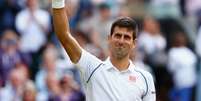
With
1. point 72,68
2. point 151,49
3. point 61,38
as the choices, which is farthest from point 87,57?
point 151,49

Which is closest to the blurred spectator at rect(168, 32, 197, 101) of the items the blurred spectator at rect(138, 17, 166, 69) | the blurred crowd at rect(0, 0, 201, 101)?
the blurred crowd at rect(0, 0, 201, 101)

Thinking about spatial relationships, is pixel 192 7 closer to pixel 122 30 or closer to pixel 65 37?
pixel 122 30

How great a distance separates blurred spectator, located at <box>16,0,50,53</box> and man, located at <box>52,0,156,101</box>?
23.0ft

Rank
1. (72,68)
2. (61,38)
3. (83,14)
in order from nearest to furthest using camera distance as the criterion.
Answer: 1. (61,38)
2. (72,68)
3. (83,14)

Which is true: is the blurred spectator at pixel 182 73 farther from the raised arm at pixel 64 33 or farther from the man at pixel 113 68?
the raised arm at pixel 64 33

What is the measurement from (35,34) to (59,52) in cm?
58

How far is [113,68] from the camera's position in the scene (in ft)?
22.2

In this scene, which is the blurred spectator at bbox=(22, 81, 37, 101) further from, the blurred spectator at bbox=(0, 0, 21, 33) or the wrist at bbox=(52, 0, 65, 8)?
the wrist at bbox=(52, 0, 65, 8)

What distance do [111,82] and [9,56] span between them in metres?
6.67

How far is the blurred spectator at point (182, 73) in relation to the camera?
45.5 feet

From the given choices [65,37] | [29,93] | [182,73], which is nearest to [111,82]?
[65,37]

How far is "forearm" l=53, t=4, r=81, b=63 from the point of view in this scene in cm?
659

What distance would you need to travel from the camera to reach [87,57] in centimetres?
665

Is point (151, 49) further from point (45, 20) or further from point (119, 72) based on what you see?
point (119, 72)
